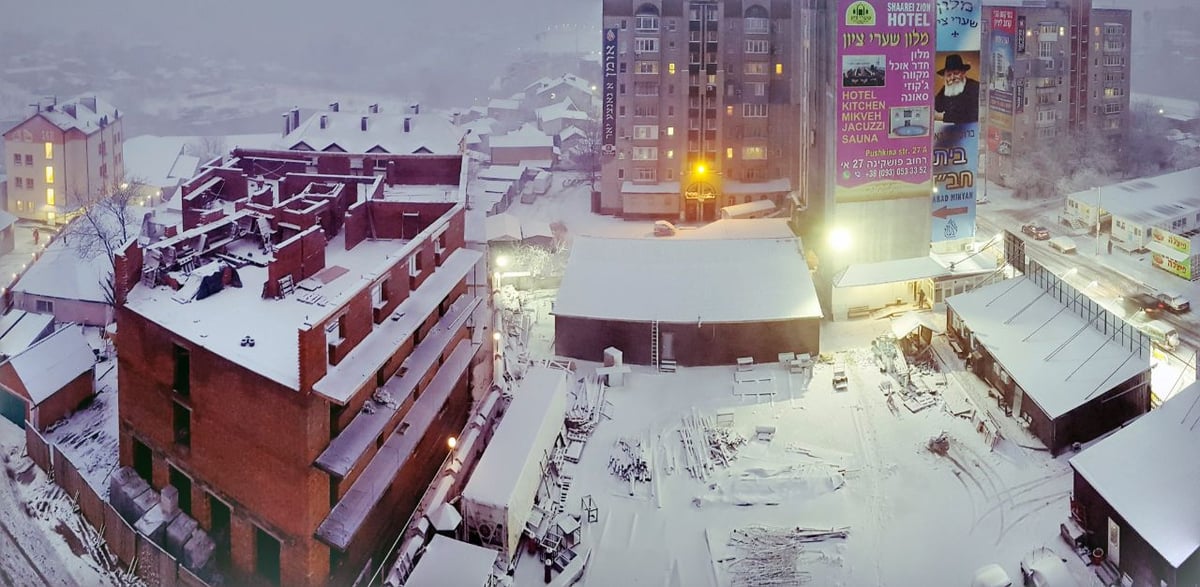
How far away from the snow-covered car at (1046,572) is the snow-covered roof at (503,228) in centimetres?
1085

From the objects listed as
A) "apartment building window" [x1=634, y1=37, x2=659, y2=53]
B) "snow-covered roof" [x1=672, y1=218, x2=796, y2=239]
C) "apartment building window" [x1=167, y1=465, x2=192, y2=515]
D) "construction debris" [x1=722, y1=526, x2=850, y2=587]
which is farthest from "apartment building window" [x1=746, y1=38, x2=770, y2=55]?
"apartment building window" [x1=167, y1=465, x2=192, y2=515]

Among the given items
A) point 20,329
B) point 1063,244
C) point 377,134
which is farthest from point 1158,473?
point 377,134

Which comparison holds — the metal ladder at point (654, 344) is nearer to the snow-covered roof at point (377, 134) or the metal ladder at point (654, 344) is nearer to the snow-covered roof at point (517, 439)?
the snow-covered roof at point (517, 439)

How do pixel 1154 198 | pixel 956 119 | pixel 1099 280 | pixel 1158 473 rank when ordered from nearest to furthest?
1. pixel 1158 473
2. pixel 1099 280
3. pixel 1154 198
4. pixel 956 119

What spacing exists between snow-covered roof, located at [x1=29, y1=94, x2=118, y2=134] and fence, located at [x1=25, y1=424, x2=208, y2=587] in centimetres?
373

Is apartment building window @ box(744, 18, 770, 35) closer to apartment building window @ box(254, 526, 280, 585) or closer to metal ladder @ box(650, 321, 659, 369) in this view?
metal ladder @ box(650, 321, 659, 369)

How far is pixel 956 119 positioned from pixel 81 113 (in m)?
12.5

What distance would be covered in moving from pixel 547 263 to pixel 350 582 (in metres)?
9.05

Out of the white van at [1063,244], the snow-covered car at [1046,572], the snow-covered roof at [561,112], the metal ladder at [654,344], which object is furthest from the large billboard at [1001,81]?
the snow-covered car at [1046,572]

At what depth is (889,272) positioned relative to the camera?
1361 centimetres

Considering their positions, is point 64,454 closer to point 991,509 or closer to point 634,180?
point 991,509

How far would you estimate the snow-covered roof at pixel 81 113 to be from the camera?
35.0ft

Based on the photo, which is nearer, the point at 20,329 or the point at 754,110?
the point at 20,329

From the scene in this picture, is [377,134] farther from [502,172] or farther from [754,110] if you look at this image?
[754,110]
